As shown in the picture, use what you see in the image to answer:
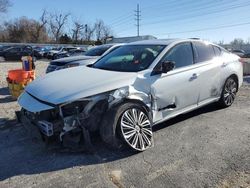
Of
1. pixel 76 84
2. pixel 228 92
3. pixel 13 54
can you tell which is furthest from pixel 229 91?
pixel 13 54

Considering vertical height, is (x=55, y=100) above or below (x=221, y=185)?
above

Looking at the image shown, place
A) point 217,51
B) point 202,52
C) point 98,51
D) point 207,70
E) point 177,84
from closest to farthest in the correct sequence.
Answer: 1. point 177,84
2. point 207,70
3. point 202,52
4. point 217,51
5. point 98,51

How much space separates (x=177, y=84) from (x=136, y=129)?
47.2 inches

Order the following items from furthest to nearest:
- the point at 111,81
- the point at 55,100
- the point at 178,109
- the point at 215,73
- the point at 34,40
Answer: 1. the point at 34,40
2. the point at 215,73
3. the point at 178,109
4. the point at 111,81
5. the point at 55,100

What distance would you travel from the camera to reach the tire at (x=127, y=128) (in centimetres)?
406

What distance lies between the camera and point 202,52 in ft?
19.1

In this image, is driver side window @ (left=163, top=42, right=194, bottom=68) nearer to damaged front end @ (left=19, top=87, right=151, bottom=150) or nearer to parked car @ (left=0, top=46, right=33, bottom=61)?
damaged front end @ (left=19, top=87, right=151, bottom=150)

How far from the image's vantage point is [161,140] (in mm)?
4723

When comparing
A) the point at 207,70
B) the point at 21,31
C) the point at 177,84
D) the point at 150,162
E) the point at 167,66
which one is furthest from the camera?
the point at 21,31

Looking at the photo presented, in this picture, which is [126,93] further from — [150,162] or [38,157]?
[38,157]

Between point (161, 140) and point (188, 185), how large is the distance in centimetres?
140

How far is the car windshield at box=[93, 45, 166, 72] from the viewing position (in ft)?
16.1

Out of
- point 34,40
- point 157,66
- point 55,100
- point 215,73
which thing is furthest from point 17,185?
point 34,40

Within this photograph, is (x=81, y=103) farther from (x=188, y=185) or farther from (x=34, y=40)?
(x=34, y=40)
